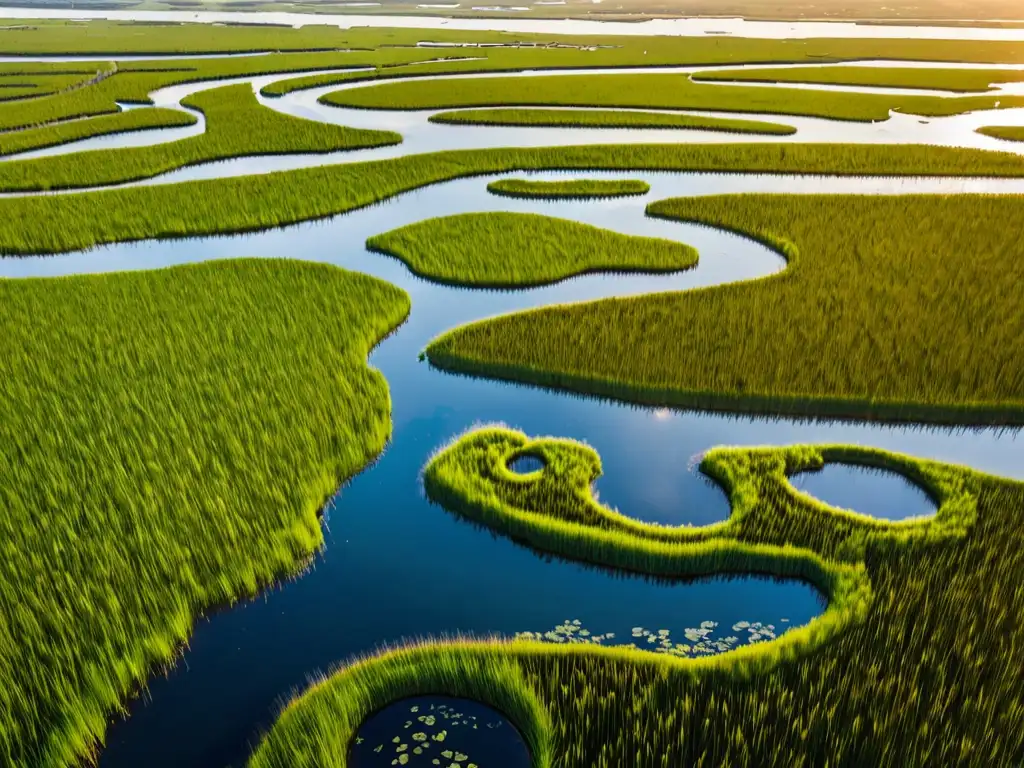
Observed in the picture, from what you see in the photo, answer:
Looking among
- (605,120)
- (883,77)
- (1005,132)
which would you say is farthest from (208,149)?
(883,77)

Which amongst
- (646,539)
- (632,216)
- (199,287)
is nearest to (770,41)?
(632,216)

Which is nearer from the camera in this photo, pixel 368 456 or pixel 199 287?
pixel 368 456

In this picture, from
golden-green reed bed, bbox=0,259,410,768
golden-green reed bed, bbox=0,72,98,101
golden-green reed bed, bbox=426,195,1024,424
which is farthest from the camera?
golden-green reed bed, bbox=0,72,98,101

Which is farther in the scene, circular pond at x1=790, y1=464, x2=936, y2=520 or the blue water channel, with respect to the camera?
circular pond at x1=790, y1=464, x2=936, y2=520

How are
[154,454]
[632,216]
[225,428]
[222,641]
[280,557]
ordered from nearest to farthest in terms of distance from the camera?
1. [222,641]
2. [280,557]
3. [154,454]
4. [225,428]
5. [632,216]

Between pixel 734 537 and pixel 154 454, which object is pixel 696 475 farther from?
pixel 154 454

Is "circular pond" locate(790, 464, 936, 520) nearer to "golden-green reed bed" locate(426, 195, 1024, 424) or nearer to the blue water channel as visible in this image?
the blue water channel

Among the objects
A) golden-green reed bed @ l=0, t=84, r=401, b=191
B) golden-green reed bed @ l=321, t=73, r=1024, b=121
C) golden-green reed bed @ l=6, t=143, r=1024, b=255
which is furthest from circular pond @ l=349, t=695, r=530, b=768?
golden-green reed bed @ l=321, t=73, r=1024, b=121
